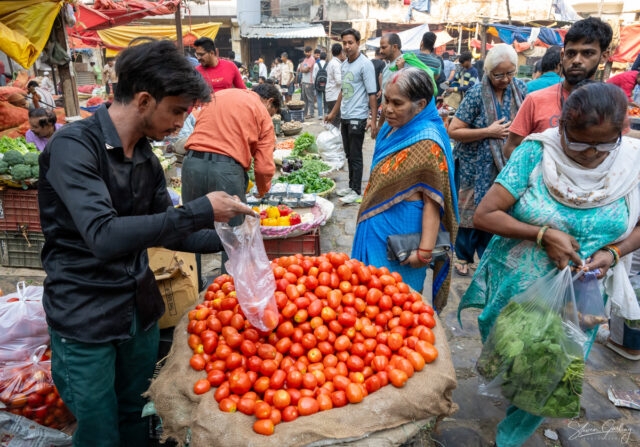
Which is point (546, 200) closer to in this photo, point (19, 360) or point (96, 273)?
point (96, 273)

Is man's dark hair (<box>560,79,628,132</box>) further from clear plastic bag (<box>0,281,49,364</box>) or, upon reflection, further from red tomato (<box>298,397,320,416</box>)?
clear plastic bag (<box>0,281,49,364</box>)

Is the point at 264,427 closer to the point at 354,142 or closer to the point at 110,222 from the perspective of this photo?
the point at 110,222

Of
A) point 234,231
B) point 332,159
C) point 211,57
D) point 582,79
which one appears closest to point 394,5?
point 332,159

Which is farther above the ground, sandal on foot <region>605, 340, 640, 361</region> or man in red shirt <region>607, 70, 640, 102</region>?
man in red shirt <region>607, 70, 640, 102</region>

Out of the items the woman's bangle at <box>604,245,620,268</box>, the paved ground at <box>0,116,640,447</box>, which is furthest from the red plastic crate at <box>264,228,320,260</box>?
the woman's bangle at <box>604,245,620,268</box>

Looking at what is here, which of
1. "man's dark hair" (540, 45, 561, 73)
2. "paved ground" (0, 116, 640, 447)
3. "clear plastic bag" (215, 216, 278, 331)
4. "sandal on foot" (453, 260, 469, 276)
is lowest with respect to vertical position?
"paved ground" (0, 116, 640, 447)

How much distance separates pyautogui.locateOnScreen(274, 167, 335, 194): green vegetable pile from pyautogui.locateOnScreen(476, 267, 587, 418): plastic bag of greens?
467cm

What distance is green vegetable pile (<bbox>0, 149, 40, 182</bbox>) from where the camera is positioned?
4344mm

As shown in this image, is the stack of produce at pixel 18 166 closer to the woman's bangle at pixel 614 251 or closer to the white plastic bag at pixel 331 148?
→ the woman's bangle at pixel 614 251

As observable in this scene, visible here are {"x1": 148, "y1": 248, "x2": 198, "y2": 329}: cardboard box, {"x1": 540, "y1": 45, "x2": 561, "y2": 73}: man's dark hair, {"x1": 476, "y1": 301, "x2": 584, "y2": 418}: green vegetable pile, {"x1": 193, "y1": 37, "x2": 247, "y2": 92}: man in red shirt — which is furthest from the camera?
{"x1": 193, "y1": 37, "x2": 247, "y2": 92}: man in red shirt

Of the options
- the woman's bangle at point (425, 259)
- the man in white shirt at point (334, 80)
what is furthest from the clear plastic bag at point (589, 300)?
the man in white shirt at point (334, 80)

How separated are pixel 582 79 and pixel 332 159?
6.20m

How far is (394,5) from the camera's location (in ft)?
87.0

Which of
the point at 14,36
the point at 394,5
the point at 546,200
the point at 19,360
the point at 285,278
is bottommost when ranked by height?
the point at 19,360
